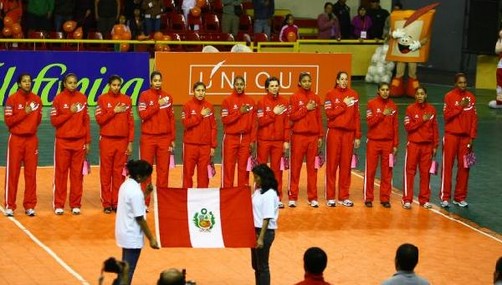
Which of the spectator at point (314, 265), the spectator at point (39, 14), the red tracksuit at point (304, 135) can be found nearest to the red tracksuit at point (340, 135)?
the red tracksuit at point (304, 135)

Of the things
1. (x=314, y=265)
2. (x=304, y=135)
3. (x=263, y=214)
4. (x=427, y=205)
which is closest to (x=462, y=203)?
(x=427, y=205)

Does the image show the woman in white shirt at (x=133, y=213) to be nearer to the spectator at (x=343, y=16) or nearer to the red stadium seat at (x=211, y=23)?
the red stadium seat at (x=211, y=23)

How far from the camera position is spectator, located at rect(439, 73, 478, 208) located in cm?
1891

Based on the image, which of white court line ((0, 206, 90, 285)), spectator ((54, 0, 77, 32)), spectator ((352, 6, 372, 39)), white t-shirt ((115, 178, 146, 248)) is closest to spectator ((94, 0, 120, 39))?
spectator ((54, 0, 77, 32))

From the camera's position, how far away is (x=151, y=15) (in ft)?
106

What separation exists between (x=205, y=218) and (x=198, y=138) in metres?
4.73

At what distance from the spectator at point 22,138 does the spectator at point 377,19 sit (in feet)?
67.7

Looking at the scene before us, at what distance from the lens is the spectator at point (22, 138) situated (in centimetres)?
1702

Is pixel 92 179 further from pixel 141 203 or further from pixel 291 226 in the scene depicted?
pixel 141 203

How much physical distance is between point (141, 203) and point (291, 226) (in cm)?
524

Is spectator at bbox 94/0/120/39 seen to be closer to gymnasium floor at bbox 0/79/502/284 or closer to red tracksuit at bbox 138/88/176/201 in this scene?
gymnasium floor at bbox 0/79/502/284

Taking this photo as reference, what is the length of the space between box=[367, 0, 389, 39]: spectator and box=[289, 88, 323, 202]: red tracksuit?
18190 mm

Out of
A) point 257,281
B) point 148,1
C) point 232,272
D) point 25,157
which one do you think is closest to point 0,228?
point 25,157

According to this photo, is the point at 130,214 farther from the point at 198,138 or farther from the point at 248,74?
the point at 248,74
